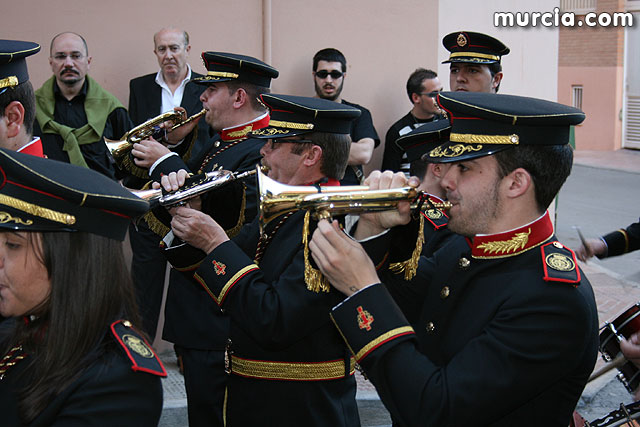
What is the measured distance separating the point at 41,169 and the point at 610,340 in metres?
2.52

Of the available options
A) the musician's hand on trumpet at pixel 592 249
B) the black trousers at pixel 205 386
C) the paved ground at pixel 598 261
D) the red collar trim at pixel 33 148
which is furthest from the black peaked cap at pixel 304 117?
the paved ground at pixel 598 261

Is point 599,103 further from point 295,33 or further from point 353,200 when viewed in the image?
point 353,200

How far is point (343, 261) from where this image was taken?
8.11 ft

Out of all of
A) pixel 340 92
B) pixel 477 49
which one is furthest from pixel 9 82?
pixel 340 92

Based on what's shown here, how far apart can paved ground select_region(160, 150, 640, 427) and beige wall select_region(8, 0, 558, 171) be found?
2321 mm

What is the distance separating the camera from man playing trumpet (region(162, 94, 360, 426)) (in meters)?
2.95

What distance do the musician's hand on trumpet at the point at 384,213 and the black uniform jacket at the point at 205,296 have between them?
4.49ft

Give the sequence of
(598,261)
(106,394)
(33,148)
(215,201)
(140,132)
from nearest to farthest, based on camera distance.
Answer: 1. (106,394)
2. (33,148)
3. (215,201)
4. (140,132)
5. (598,261)

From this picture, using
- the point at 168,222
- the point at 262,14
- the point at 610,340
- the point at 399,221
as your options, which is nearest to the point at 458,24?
the point at 262,14

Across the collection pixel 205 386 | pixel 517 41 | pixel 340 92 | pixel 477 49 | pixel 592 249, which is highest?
pixel 517 41

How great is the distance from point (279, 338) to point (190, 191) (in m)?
1.06

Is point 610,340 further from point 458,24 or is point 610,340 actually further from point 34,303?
point 458,24

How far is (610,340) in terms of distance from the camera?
11.4 feet

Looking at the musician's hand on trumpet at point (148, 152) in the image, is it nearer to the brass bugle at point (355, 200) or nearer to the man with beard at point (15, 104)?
the man with beard at point (15, 104)
